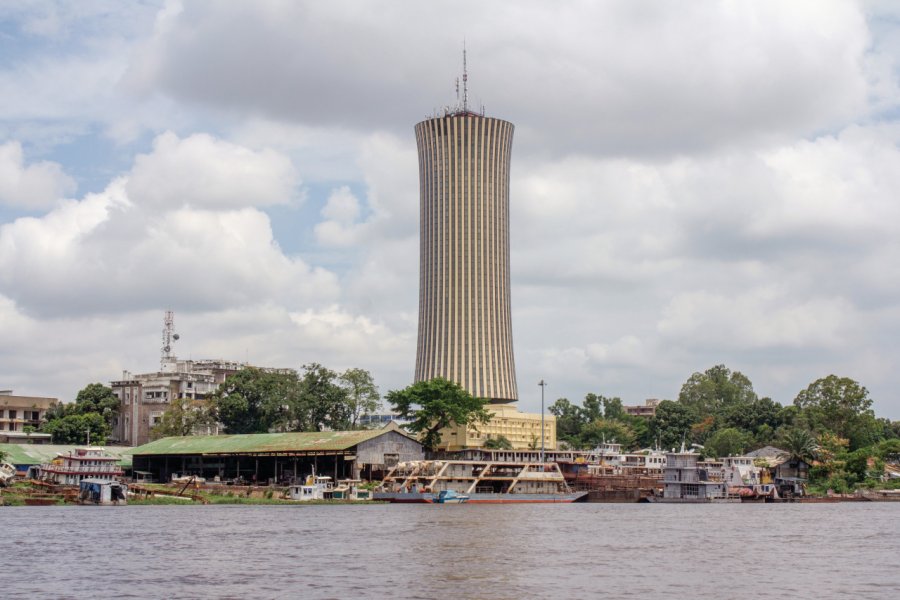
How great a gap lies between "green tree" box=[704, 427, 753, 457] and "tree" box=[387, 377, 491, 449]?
5188cm

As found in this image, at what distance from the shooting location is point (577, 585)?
159 feet

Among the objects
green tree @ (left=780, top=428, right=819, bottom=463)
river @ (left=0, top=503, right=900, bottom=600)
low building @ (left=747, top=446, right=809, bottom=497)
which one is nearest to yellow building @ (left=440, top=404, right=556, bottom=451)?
low building @ (left=747, top=446, right=809, bottom=497)

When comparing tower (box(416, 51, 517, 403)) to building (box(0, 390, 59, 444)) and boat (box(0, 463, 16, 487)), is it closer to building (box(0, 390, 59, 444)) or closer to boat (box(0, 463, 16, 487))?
building (box(0, 390, 59, 444))

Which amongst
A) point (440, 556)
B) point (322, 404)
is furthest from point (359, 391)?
point (440, 556)

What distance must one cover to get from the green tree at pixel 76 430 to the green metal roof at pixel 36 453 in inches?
390

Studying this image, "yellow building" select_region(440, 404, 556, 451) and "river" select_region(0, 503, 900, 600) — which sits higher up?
"yellow building" select_region(440, 404, 556, 451)

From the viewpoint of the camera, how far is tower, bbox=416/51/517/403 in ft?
607

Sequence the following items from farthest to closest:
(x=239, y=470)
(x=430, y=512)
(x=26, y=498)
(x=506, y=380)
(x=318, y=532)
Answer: (x=506, y=380) → (x=239, y=470) → (x=26, y=498) → (x=430, y=512) → (x=318, y=532)

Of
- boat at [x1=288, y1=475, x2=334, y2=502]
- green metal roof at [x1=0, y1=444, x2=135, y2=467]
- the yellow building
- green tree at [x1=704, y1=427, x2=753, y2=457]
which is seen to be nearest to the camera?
boat at [x1=288, y1=475, x2=334, y2=502]

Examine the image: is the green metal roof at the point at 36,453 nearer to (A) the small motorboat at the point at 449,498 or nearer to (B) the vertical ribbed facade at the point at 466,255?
(A) the small motorboat at the point at 449,498

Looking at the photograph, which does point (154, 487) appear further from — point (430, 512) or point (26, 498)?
point (430, 512)

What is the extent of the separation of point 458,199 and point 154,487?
80.7 meters

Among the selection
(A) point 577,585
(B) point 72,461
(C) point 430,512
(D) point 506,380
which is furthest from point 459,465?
(A) point 577,585

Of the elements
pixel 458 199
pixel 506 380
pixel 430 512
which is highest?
pixel 458 199
